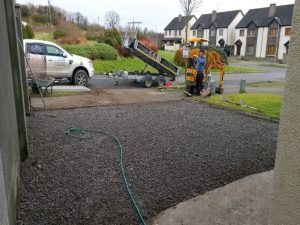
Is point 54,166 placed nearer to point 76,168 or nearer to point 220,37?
point 76,168

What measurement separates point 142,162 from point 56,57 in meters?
9.39

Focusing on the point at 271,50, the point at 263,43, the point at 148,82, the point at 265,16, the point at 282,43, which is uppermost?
the point at 265,16

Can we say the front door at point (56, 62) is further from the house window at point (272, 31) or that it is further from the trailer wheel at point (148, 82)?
the house window at point (272, 31)

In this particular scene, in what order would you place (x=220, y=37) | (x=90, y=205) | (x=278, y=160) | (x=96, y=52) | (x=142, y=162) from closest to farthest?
(x=278, y=160)
(x=90, y=205)
(x=142, y=162)
(x=96, y=52)
(x=220, y=37)

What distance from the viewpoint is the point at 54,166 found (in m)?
4.83

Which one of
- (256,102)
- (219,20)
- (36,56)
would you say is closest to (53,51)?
(36,56)

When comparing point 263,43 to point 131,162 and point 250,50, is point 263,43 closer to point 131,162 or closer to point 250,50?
point 250,50

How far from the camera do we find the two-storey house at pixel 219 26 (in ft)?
187

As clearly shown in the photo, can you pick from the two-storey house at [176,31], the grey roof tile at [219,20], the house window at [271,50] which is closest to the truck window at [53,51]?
the house window at [271,50]

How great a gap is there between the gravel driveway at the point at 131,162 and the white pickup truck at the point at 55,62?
4.51 meters

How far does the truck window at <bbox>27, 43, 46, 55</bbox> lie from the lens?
Result: 40.1ft

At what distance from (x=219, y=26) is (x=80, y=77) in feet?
166

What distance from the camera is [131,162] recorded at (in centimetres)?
513

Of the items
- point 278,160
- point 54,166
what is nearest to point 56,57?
point 54,166
